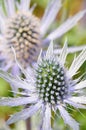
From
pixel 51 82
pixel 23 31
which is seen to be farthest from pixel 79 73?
pixel 51 82

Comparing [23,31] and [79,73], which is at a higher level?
[23,31]

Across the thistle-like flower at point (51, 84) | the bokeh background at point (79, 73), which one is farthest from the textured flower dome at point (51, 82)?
the bokeh background at point (79, 73)

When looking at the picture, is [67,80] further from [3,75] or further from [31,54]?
[31,54]

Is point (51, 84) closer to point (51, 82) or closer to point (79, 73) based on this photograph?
point (51, 82)

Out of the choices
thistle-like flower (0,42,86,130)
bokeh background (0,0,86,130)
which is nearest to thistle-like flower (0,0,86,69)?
bokeh background (0,0,86,130)

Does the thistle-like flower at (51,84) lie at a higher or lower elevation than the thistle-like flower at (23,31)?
lower

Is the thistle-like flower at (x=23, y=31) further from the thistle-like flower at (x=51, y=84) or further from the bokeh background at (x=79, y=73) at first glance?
the thistle-like flower at (x=51, y=84)

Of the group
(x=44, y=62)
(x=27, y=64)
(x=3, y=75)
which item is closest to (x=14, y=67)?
(x=27, y=64)

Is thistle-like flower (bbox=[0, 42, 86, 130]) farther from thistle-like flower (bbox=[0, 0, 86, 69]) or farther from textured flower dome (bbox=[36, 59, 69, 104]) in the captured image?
thistle-like flower (bbox=[0, 0, 86, 69])
